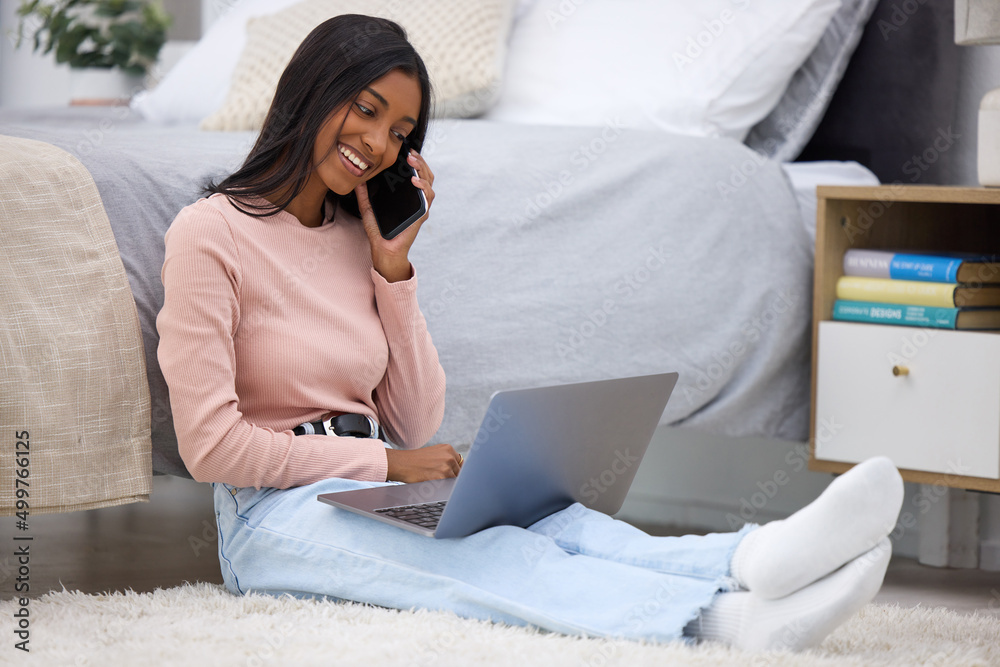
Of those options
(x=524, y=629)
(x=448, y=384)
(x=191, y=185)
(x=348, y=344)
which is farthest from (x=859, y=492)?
(x=191, y=185)

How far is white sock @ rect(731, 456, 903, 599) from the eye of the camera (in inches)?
32.4

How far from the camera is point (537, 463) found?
0.99 m

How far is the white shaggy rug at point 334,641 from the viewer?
2.75ft

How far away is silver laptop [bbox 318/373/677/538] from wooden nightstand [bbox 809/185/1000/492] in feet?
2.10

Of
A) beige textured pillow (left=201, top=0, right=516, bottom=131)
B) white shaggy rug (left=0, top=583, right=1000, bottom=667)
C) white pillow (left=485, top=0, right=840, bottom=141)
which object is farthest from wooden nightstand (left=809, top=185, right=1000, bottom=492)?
beige textured pillow (left=201, top=0, right=516, bottom=131)

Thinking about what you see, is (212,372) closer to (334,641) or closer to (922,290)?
(334,641)

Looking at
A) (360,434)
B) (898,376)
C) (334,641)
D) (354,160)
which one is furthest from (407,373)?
(898,376)

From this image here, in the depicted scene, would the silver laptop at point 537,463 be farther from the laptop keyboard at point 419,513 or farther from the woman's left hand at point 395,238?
the woman's left hand at point 395,238

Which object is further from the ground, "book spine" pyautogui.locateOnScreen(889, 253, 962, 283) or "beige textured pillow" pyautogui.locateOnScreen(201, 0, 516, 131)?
"beige textured pillow" pyautogui.locateOnScreen(201, 0, 516, 131)

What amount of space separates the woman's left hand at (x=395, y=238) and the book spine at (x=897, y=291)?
777 mm

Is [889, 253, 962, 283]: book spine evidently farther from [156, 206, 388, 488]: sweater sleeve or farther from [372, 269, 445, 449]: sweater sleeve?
[156, 206, 388, 488]: sweater sleeve

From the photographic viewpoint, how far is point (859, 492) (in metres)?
0.83

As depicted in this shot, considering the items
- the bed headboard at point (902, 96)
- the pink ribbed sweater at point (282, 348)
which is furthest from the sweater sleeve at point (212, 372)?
the bed headboard at point (902, 96)

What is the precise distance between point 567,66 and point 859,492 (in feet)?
4.26
